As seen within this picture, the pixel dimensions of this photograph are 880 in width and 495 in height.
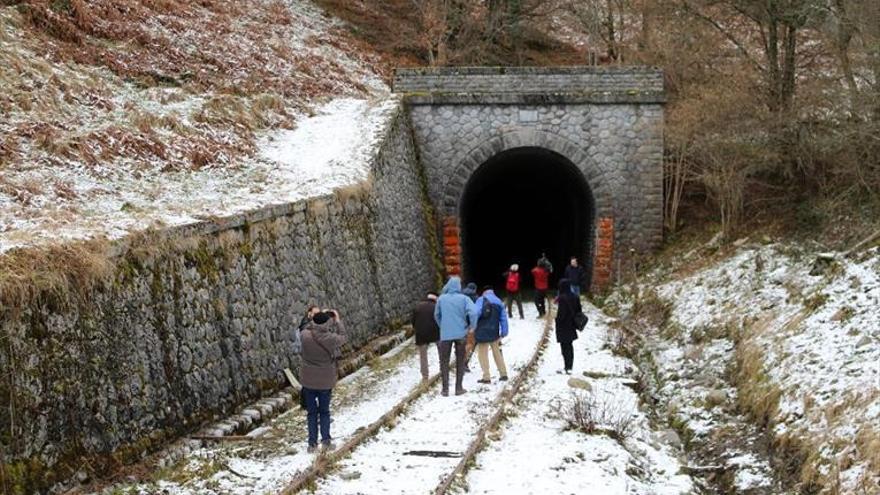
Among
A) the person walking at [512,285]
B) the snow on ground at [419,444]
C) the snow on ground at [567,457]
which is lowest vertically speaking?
the snow on ground at [567,457]

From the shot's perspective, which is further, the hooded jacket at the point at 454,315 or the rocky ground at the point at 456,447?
the hooded jacket at the point at 454,315

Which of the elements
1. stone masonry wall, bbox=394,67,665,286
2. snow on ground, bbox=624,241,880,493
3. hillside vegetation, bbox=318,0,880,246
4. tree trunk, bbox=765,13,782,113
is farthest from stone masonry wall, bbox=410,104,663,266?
snow on ground, bbox=624,241,880,493

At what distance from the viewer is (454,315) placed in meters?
12.0

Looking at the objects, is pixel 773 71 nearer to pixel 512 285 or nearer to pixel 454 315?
pixel 512 285

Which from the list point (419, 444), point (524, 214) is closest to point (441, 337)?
point (419, 444)

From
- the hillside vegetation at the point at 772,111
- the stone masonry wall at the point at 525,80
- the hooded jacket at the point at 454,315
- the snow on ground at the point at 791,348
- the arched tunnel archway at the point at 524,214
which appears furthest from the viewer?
the arched tunnel archway at the point at 524,214

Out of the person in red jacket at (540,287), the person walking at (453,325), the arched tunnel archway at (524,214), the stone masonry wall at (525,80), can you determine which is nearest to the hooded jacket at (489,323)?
the person walking at (453,325)

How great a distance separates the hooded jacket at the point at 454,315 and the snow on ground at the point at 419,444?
35.6 inches

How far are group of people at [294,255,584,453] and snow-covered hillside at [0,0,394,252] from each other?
238 centimetres

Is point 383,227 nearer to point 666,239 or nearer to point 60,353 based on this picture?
point 666,239

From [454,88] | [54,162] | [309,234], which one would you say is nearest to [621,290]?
[454,88]

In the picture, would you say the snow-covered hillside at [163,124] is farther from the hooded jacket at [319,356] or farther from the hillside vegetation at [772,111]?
the hillside vegetation at [772,111]

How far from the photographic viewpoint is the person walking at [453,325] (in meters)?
12.0

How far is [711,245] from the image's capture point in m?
20.4
